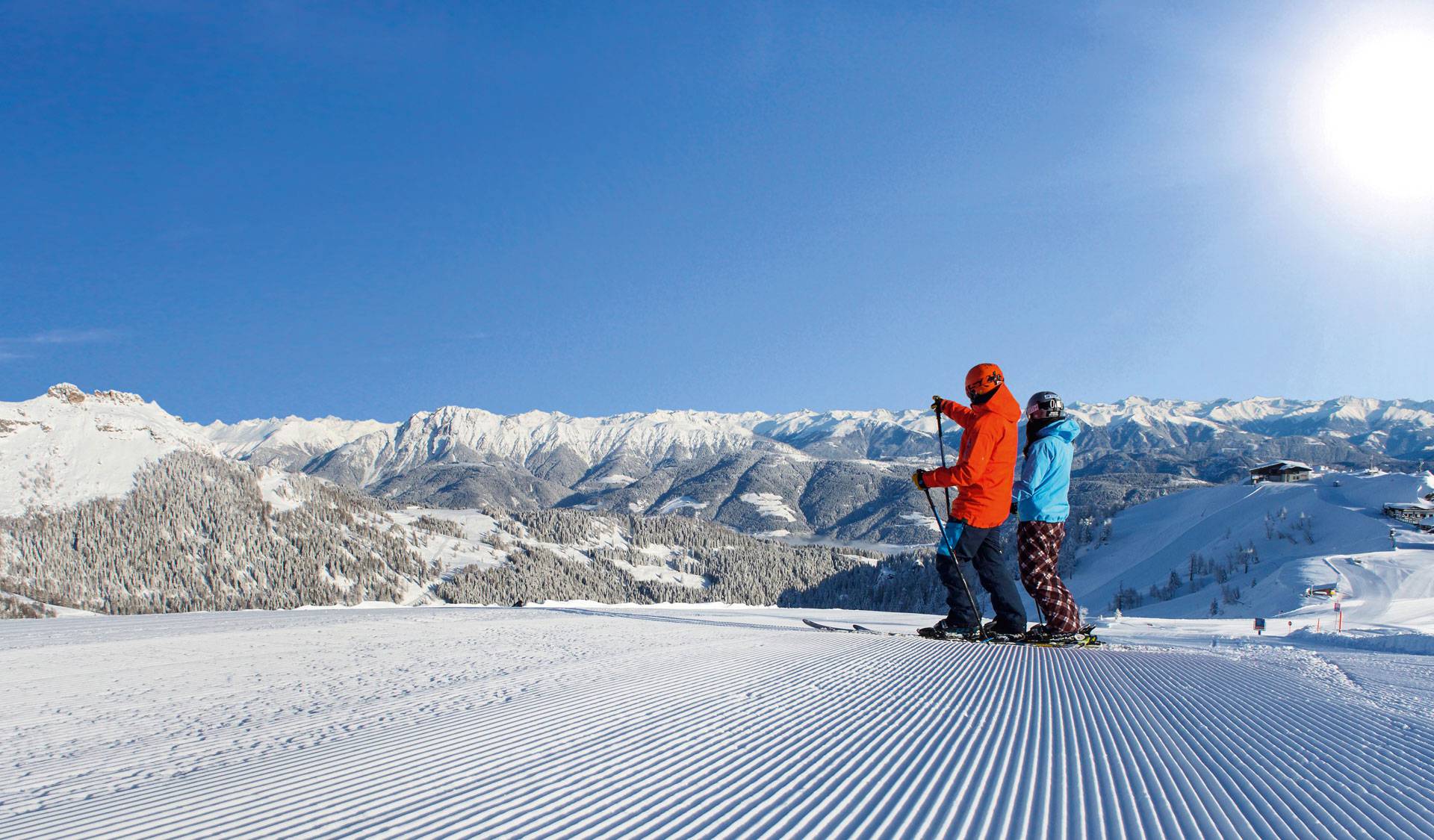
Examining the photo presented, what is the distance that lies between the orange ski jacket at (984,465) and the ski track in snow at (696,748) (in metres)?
2.10

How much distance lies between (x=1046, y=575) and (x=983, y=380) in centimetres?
257

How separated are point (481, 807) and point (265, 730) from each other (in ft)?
7.33

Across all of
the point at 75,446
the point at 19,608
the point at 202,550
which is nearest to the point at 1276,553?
the point at 19,608

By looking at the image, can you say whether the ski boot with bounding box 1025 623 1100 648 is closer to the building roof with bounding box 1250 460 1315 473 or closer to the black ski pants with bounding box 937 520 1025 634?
the black ski pants with bounding box 937 520 1025 634

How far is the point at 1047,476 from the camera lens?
9219mm

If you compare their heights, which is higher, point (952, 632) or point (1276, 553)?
point (1276, 553)

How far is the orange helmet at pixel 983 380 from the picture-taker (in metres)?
9.06

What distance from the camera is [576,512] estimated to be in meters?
176

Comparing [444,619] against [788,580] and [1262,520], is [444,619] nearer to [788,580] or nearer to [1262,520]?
[1262,520]

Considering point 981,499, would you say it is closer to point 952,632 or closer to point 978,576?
point 978,576

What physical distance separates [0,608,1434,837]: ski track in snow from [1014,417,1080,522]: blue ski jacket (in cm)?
222

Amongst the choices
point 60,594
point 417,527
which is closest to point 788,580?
point 417,527

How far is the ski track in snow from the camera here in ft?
9.46

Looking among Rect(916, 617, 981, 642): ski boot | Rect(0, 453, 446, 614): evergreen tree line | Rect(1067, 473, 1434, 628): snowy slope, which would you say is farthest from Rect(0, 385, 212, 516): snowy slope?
Rect(1067, 473, 1434, 628): snowy slope
